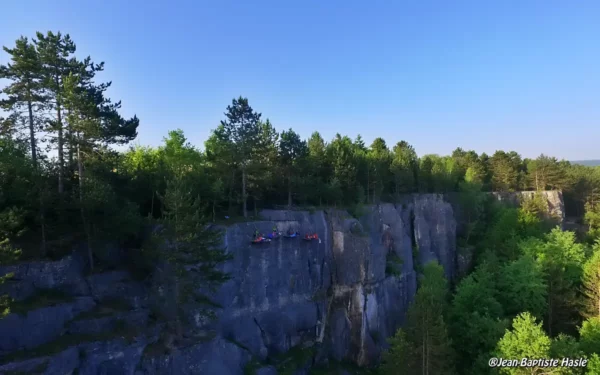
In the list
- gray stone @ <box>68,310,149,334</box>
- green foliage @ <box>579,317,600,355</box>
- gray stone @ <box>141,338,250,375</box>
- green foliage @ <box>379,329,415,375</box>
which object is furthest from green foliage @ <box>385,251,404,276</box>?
gray stone @ <box>68,310,149,334</box>

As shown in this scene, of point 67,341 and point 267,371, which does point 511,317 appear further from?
point 67,341

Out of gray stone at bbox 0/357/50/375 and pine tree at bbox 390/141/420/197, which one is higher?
pine tree at bbox 390/141/420/197

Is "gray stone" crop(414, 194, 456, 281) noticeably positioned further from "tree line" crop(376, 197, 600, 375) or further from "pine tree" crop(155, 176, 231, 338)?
"pine tree" crop(155, 176, 231, 338)

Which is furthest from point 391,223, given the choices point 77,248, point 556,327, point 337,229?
point 77,248

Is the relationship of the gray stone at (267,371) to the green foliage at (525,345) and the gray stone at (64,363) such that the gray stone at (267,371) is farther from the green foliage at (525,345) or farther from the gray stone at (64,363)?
the green foliage at (525,345)

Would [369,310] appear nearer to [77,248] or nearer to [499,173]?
[77,248]

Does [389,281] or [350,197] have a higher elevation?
[350,197]

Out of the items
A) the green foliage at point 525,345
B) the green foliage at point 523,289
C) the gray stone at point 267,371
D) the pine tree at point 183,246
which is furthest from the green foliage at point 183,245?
the green foliage at point 523,289
